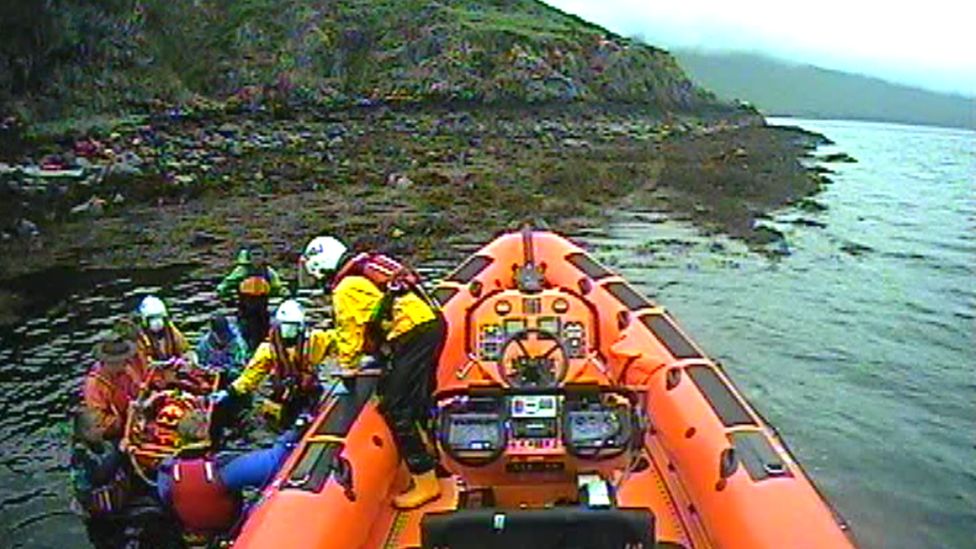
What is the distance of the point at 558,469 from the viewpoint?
15.1ft

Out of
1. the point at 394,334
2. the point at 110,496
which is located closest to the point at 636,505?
the point at 394,334

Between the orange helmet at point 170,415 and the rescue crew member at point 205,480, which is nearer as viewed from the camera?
the rescue crew member at point 205,480

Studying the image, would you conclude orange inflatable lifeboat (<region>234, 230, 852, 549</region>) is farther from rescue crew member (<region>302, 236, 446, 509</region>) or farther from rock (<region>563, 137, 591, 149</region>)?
rock (<region>563, 137, 591, 149</region>)

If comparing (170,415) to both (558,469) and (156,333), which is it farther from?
(558,469)

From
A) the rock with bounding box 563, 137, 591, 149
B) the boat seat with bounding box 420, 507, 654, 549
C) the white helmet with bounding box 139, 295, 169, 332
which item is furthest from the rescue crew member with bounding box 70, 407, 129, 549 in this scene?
the rock with bounding box 563, 137, 591, 149

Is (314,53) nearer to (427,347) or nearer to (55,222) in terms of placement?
(55,222)

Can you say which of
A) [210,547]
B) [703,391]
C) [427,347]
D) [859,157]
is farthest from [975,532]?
[859,157]

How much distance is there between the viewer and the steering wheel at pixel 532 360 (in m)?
5.61

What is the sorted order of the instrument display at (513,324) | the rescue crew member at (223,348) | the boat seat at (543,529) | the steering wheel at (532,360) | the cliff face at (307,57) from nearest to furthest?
the boat seat at (543,529) → the steering wheel at (532,360) → the instrument display at (513,324) → the rescue crew member at (223,348) → the cliff face at (307,57)

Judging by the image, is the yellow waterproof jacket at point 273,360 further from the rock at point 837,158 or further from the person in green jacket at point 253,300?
the rock at point 837,158

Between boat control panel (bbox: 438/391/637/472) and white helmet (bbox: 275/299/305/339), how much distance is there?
1.87 m

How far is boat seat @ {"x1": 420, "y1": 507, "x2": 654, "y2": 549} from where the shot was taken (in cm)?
388

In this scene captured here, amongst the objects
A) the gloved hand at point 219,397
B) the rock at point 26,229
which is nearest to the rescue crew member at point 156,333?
the gloved hand at point 219,397

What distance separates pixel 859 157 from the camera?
43.4m
